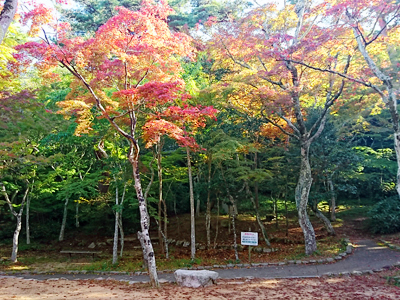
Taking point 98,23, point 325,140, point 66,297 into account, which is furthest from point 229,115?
point 98,23

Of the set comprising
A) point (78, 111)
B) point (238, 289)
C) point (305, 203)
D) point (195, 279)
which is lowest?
point (238, 289)

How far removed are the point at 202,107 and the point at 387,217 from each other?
372 inches

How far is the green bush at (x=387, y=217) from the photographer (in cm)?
1289

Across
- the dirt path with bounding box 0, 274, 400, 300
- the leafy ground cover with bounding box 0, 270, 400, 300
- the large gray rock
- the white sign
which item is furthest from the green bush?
the large gray rock

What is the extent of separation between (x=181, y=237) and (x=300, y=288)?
860cm

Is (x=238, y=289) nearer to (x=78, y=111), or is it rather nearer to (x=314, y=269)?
(x=314, y=269)

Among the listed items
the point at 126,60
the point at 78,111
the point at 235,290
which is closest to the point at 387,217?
the point at 235,290

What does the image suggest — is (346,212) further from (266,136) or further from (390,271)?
(390,271)

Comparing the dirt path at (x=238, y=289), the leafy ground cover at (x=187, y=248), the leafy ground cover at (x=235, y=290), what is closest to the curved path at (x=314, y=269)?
the dirt path at (x=238, y=289)

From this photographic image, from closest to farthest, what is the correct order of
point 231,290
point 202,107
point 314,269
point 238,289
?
point 231,290, point 238,289, point 314,269, point 202,107

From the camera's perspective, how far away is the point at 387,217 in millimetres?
13031

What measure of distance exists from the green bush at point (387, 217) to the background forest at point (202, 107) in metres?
0.06

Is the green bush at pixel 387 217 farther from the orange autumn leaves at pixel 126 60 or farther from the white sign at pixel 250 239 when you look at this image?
the orange autumn leaves at pixel 126 60

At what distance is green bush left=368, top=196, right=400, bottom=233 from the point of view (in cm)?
1289
